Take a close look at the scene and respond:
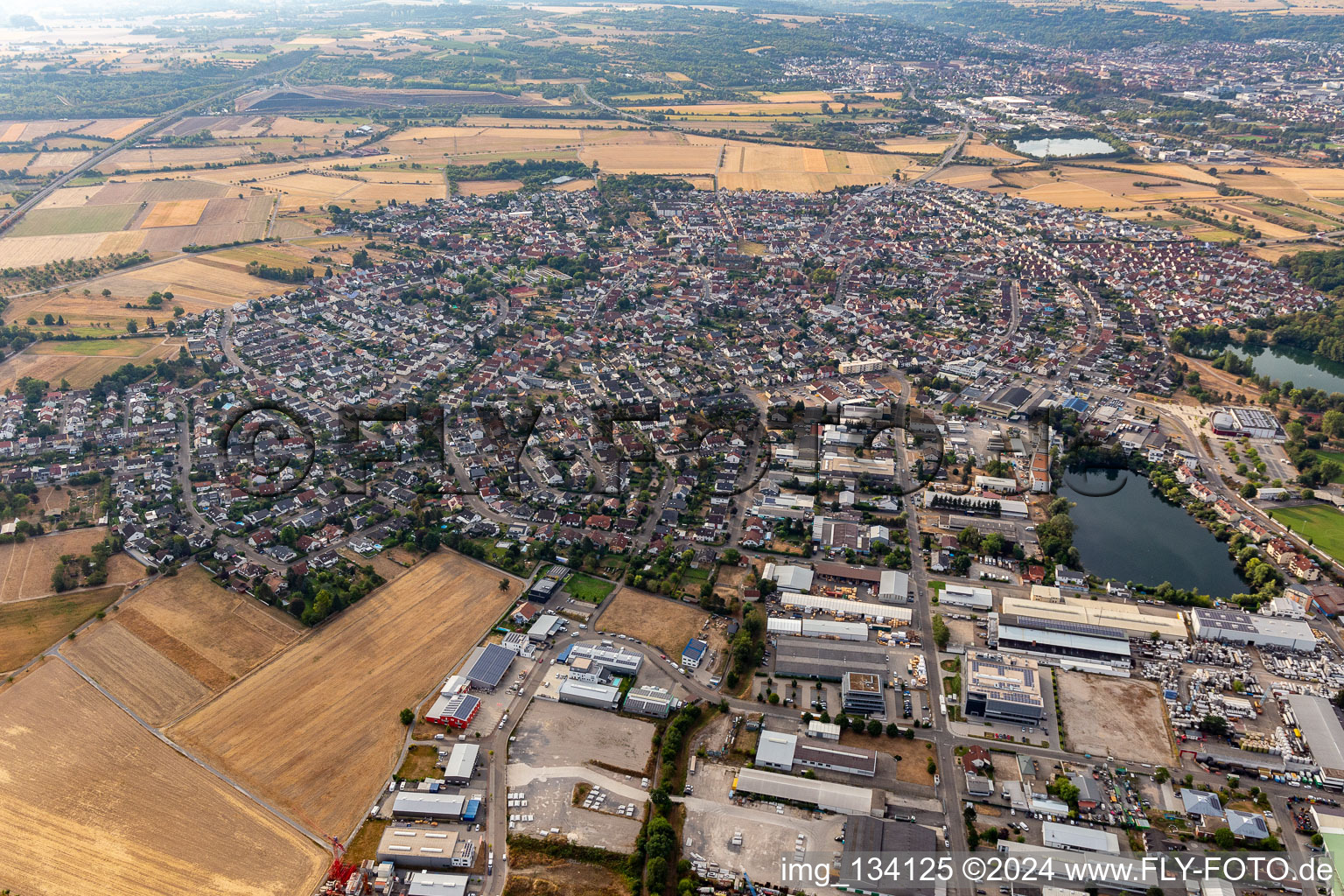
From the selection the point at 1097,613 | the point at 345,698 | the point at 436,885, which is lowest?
the point at 436,885

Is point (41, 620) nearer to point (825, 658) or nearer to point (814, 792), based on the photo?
point (814, 792)

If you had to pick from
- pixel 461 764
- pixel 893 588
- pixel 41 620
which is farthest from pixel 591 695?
pixel 41 620

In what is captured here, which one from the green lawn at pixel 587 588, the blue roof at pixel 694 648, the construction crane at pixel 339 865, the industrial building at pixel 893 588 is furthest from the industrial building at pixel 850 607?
the construction crane at pixel 339 865

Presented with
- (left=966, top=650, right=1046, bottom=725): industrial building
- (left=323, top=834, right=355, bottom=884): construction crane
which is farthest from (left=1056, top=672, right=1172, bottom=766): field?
(left=323, top=834, right=355, bottom=884): construction crane

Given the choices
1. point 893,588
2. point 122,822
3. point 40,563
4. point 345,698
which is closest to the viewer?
point 122,822

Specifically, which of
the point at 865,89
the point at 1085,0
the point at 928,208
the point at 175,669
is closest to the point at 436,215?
the point at 928,208

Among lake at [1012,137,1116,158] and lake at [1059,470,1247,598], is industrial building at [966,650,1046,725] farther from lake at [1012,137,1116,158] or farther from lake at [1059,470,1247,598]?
lake at [1012,137,1116,158]

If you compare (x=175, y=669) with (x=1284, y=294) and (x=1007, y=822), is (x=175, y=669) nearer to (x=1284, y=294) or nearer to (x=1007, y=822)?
(x=1007, y=822)
